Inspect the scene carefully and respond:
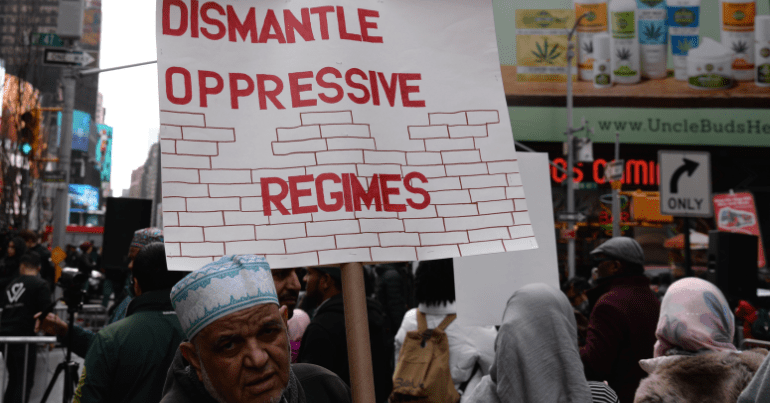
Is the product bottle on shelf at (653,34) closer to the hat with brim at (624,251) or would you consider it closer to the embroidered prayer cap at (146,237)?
the hat with brim at (624,251)

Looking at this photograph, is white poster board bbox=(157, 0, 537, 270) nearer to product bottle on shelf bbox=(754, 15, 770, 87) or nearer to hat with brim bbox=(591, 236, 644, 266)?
hat with brim bbox=(591, 236, 644, 266)

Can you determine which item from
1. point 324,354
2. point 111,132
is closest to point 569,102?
point 324,354

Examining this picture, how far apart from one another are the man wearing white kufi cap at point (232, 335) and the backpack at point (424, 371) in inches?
98.6

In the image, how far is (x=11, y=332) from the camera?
7.55 metres

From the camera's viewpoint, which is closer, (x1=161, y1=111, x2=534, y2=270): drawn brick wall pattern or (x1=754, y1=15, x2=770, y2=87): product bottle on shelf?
(x1=161, y1=111, x2=534, y2=270): drawn brick wall pattern

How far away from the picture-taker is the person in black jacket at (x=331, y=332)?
143 inches

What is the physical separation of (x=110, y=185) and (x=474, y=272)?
396 ft

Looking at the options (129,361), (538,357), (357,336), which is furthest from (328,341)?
(357,336)

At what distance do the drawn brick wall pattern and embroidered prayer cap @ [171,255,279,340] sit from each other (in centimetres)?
17

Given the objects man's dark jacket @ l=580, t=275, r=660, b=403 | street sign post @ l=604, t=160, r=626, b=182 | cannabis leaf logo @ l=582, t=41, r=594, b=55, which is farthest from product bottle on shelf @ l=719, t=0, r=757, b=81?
man's dark jacket @ l=580, t=275, r=660, b=403

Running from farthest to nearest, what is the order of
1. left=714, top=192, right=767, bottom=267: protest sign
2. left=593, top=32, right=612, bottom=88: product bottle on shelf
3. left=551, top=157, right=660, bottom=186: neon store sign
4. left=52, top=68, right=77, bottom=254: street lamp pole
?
1. left=551, top=157, right=660, bottom=186: neon store sign
2. left=593, top=32, right=612, bottom=88: product bottle on shelf
3. left=714, top=192, right=767, bottom=267: protest sign
4. left=52, top=68, right=77, bottom=254: street lamp pole

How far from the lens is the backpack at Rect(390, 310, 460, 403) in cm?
414

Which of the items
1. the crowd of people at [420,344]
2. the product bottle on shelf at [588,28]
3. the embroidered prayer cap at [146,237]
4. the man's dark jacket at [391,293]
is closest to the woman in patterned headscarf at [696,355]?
the crowd of people at [420,344]

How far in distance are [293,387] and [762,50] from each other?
33.9 metres
